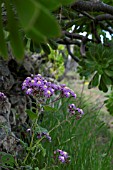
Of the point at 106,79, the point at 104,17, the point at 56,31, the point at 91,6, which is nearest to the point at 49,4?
the point at 56,31

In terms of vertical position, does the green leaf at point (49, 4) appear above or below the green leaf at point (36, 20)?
above

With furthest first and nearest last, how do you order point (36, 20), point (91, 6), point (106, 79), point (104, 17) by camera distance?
1. point (104, 17)
2. point (106, 79)
3. point (91, 6)
4. point (36, 20)

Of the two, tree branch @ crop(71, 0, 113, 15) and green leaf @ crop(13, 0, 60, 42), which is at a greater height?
tree branch @ crop(71, 0, 113, 15)

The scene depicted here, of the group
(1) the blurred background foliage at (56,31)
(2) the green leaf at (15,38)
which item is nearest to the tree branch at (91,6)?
(1) the blurred background foliage at (56,31)

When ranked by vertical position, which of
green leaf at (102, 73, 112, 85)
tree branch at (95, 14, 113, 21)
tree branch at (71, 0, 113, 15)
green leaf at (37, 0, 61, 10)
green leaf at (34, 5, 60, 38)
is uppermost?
tree branch at (95, 14, 113, 21)

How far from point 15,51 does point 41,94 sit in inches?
41.8

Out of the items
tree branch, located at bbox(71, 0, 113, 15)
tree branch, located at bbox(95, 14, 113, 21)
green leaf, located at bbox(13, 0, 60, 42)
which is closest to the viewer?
green leaf, located at bbox(13, 0, 60, 42)

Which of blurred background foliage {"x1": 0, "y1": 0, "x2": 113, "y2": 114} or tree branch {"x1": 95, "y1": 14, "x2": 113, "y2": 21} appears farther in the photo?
tree branch {"x1": 95, "y1": 14, "x2": 113, "y2": 21}

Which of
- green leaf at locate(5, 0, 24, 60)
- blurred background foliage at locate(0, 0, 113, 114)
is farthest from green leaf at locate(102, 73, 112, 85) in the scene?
green leaf at locate(5, 0, 24, 60)

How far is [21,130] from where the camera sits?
183cm

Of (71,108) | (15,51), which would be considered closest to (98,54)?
(71,108)

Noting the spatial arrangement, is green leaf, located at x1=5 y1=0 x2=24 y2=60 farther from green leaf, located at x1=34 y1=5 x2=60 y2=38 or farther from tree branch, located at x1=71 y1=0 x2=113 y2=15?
tree branch, located at x1=71 y1=0 x2=113 y2=15

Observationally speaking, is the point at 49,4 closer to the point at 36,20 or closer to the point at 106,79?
the point at 36,20

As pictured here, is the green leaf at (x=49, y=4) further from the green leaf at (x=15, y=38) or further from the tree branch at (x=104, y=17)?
the tree branch at (x=104, y=17)
